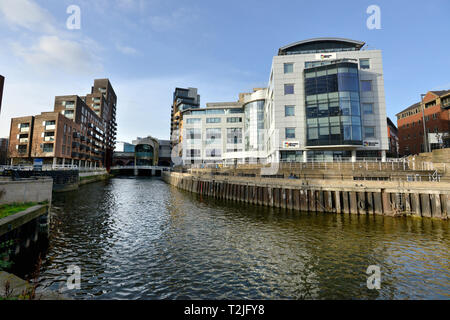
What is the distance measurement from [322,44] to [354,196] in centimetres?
4135

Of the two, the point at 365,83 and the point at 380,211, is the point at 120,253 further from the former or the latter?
the point at 365,83

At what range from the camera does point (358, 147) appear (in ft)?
138

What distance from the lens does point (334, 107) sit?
41.5 metres

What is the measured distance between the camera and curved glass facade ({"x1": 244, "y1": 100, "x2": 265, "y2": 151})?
6506 centimetres

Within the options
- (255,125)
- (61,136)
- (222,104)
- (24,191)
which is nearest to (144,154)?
(61,136)

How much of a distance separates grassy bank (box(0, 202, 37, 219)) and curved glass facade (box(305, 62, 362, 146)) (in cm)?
4213

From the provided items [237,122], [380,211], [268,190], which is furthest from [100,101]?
[380,211]

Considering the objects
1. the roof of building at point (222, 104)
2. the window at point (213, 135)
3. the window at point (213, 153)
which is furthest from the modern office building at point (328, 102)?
the window at point (213, 135)

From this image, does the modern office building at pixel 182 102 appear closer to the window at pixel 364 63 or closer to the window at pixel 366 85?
the window at pixel 364 63

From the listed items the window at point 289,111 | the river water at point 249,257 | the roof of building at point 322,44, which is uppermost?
the roof of building at point 322,44

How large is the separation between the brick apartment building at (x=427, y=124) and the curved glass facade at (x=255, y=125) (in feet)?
134

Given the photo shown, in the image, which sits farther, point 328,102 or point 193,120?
point 193,120

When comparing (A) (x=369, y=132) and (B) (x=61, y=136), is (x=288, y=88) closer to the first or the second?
(A) (x=369, y=132)

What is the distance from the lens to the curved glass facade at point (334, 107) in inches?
1607
